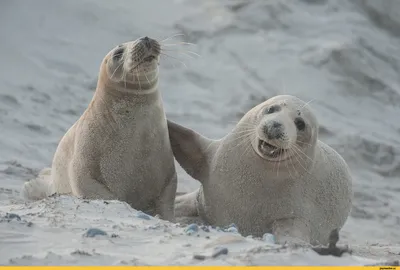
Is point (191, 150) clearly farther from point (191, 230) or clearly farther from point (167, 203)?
point (191, 230)

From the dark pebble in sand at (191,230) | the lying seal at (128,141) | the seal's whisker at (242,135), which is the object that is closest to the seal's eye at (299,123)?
the seal's whisker at (242,135)

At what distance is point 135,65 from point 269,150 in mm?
1153

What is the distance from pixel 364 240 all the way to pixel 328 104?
169 inches

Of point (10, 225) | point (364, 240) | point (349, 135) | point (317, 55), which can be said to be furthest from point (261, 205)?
point (317, 55)

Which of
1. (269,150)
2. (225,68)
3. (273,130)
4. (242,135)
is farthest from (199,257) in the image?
(225,68)

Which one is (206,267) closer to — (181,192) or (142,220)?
(142,220)

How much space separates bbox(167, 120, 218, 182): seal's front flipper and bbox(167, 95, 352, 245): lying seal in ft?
0.16

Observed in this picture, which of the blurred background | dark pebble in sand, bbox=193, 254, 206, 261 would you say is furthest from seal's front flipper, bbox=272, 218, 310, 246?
the blurred background

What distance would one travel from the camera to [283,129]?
5.70 m

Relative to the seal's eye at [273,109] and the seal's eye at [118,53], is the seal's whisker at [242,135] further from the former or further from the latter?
the seal's eye at [118,53]

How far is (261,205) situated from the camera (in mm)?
6113

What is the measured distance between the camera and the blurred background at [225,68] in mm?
9844

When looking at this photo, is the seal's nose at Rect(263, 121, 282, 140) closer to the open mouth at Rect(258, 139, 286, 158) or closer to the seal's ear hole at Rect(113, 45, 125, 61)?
the open mouth at Rect(258, 139, 286, 158)

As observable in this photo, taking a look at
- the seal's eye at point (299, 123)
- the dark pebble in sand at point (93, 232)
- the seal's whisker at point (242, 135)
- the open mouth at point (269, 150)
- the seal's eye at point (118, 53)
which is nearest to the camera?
the dark pebble in sand at point (93, 232)
